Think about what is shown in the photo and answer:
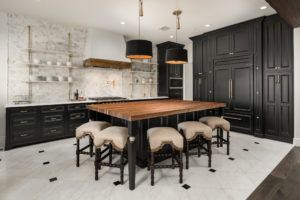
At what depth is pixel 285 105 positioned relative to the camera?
13.0 ft

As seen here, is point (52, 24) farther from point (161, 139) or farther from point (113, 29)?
point (161, 139)

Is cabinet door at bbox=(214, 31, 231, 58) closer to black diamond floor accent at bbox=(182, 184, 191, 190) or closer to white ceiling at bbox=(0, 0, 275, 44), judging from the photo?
white ceiling at bbox=(0, 0, 275, 44)

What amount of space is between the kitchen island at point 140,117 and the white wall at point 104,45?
2.17 meters

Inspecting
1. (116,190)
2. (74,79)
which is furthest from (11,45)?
(116,190)

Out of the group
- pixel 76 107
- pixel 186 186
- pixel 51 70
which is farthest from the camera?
pixel 51 70

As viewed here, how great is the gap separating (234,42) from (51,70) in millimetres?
4970

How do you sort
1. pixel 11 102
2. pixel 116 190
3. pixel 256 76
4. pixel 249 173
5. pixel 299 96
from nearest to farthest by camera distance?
pixel 116 190, pixel 249 173, pixel 299 96, pixel 11 102, pixel 256 76

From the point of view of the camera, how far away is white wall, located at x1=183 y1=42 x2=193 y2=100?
22.2 ft

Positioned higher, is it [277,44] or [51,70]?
[277,44]

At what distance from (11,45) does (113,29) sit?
8.19 feet

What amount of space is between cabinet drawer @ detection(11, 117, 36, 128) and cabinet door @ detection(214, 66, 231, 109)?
4.81 m

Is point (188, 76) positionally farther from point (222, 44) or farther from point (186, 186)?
point (186, 186)

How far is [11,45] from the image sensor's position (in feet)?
13.3

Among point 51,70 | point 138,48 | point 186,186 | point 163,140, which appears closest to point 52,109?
point 51,70
